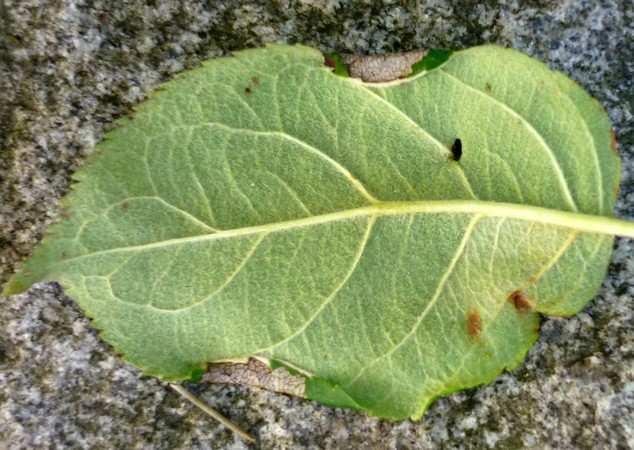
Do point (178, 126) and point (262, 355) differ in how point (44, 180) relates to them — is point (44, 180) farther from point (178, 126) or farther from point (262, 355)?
point (262, 355)

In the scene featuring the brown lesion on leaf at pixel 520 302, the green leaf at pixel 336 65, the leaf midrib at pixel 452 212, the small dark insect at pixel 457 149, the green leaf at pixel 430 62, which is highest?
the green leaf at pixel 430 62

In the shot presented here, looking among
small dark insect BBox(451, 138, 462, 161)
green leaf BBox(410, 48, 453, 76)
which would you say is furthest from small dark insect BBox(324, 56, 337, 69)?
small dark insect BBox(451, 138, 462, 161)

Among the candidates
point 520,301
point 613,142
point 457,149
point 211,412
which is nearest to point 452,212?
point 457,149

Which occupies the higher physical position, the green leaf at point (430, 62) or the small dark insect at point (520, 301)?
the green leaf at point (430, 62)

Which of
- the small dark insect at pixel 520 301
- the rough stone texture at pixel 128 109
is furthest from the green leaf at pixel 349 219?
the rough stone texture at pixel 128 109

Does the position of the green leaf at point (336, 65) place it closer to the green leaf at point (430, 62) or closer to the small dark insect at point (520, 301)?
the green leaf at point (430, 62)

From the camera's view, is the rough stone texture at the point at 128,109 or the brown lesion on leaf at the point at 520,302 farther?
the rough stone texture at the point at 128,109
